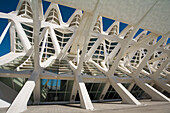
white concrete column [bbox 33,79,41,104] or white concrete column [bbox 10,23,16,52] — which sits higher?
white concrete column [bbox 10,23,16,52]

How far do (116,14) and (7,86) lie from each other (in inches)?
537

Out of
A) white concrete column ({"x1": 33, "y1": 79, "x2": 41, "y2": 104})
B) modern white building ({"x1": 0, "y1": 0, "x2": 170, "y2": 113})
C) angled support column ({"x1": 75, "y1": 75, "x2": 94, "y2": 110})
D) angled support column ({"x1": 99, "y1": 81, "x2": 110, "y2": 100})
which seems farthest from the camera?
angled support column ({"x1": 99, "y1": 81, "x2": 110, "y2": 100})

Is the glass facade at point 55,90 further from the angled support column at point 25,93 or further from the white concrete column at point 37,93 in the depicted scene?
the angled support column at point 25,93

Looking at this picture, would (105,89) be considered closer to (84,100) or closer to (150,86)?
(150,86)

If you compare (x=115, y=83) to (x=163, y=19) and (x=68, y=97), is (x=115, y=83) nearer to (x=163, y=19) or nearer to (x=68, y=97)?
(x=68, y=97)

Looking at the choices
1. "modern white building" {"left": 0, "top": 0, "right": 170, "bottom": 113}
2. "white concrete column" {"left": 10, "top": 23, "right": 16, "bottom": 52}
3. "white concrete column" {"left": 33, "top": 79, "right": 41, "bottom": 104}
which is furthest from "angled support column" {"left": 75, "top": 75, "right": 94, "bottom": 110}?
"white concrete column" {"left": 10, "top": 23, "right": 16, "bottom": 52}

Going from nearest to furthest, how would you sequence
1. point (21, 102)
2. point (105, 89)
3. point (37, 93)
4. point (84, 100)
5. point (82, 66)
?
point (21, 102), point (84, 100), point (82, 66), point (37, 93), point (105, 89)

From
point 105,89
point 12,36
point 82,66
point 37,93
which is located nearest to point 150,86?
point 105,89

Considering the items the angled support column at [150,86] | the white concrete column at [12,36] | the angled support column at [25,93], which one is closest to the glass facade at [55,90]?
the angled support column at [25,93]

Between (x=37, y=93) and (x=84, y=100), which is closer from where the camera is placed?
(x=84, y=100)

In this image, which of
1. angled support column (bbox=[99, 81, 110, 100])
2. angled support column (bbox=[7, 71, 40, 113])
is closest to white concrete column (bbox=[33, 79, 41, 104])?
angled support column (bbox=[7, 71, 40, 113])

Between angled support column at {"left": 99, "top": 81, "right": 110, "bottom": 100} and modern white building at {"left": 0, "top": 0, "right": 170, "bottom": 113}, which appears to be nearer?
modern white building at {"left": 0, "top": 0, "right": 170, "bottom": 113}

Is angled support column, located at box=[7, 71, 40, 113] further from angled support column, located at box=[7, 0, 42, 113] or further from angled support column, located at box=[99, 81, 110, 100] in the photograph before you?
angled support column, located at box=[99, 81, 110, 100]

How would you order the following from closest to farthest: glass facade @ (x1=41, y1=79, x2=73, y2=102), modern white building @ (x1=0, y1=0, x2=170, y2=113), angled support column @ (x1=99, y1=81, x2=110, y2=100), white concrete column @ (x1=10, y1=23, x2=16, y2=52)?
1. modern white building @ (x1=0, y1=0, x2=170, y2=113)
2. glass facade @ (x1=41, y1=79, x2=73, y2=102)
3. angled support column @ (x1=99, y1=81, x2=110, y2=100)
4. white concrete column @ (x1=10, y1=23, x2=16, y2=52)
